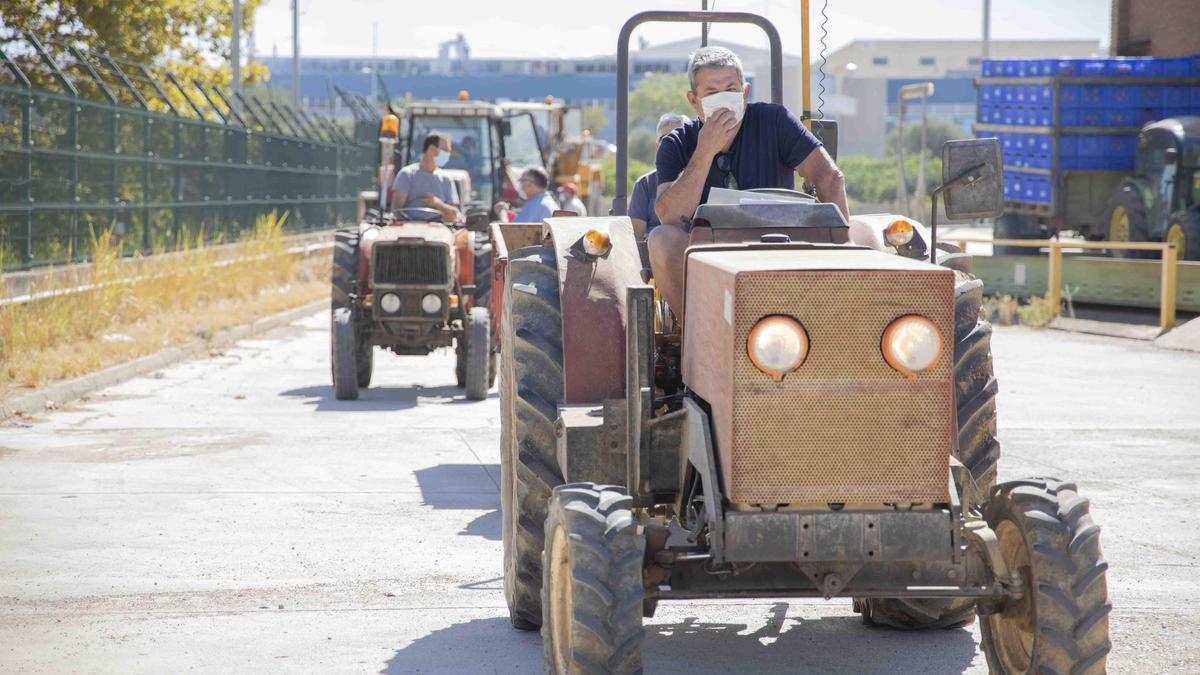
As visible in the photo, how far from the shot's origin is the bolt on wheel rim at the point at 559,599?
466 cm

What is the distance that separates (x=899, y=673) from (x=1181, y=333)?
13478mm

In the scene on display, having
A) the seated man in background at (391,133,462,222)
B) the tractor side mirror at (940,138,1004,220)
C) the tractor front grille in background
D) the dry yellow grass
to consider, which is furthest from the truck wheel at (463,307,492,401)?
the tractor side mirror at (940,138,1004,220)

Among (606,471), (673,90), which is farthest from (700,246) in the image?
(673,90)

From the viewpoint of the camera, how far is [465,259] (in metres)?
14.1

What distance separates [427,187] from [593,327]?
981 cm

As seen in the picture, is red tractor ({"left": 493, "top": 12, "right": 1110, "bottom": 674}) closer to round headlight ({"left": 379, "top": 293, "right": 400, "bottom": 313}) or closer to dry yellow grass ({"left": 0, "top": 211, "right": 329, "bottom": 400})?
round headlight ({"left": 379, "top": 293, "right": 400, "bottom": 313})

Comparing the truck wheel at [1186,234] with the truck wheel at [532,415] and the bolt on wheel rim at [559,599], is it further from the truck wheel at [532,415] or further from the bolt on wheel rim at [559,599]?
the bolt on wheel rim at [559,599]

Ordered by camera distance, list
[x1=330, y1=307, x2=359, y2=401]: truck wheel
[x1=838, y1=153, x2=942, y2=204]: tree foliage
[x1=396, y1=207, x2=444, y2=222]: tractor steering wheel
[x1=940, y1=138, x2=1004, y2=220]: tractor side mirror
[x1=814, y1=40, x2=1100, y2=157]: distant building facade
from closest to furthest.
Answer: [x1=940, y1=138, x2=1004, y2=220]: tractor side mirror
[x1=330, y1=307, x2=359, y2=401]: truck wheel
[x1=396, y1=207, x2=444, y2=222]: tractor steering wheel
[x1=838, y1=153, x2=942, y2=204]: tree foliage
[x1=814, y1=40, x2=1100, y2=157]: distant building facade

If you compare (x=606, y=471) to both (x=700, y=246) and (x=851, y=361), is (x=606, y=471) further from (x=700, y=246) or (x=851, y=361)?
(x=851, y=361)

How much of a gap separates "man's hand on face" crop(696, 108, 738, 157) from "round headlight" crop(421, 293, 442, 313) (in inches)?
325

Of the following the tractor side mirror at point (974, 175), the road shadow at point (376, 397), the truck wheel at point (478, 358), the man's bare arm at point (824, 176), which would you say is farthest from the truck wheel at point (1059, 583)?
the truck wheel at point (478, 358)

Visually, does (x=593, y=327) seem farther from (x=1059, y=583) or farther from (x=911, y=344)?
(x=1059, y=583)

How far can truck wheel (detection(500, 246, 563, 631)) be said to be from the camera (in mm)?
5605

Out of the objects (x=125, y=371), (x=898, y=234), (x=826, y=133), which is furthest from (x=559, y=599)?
(x=125, y=371)
